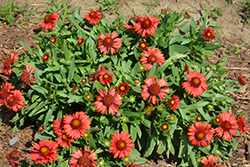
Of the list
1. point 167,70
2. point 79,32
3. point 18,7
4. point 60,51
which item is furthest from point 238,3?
point 18,7

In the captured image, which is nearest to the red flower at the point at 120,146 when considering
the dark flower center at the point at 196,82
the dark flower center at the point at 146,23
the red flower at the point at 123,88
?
the red flower at the point at 123,88

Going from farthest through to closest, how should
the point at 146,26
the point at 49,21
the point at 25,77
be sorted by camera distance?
the point at 49,21 < the point at 146,26 < the point at 25,77

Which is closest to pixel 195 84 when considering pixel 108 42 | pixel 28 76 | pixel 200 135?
pixel 200 135

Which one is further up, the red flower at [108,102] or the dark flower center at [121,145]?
the red flower at [108,102]

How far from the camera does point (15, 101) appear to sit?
2.97m

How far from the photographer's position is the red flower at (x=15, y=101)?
2948 millimetres

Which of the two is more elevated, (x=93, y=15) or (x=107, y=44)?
(x=93, y=15)

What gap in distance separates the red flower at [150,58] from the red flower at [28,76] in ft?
4.91

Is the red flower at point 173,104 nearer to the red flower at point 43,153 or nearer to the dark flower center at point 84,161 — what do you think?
the dark flower center at point 84,161

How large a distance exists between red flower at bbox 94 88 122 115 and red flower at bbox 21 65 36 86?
3.33ft

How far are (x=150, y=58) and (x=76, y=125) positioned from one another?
1336 mm

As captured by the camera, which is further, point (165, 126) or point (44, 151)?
point (165, 126)

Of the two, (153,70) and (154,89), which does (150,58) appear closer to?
(153,70)

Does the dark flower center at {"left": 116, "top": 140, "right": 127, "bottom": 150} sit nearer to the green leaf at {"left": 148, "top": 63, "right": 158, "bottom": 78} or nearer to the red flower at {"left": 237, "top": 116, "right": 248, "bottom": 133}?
the green leaf at {"left": 148, "top": 63, "right": 158, "bottom": 78}
